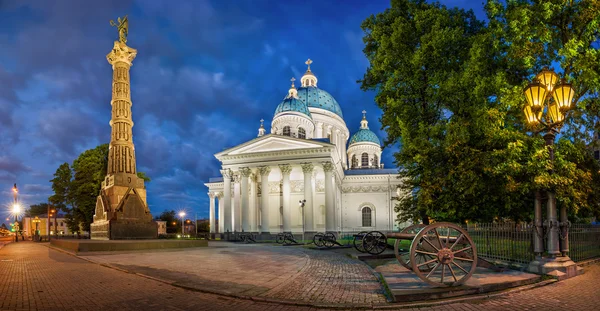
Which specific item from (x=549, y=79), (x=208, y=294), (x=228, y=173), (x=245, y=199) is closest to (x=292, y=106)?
(x=228, y=173)

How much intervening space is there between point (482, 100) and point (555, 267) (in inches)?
246

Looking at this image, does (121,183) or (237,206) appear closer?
(121,183)

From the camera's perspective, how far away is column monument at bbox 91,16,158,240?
1819 cm

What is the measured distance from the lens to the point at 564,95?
8.67 metres

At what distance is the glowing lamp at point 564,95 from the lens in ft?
28.4

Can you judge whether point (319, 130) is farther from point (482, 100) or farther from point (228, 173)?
point (482, 100)

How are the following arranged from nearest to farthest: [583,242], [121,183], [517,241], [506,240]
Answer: [517,241], [506,240], [583,242], [121,183]

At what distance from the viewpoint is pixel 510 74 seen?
46.7 feet

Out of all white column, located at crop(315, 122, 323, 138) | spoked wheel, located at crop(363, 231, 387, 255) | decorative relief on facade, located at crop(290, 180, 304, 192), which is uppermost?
white column, located at crop(315, 122, 323, 138)

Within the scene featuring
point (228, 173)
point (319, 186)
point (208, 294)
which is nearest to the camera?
point (208, 294)

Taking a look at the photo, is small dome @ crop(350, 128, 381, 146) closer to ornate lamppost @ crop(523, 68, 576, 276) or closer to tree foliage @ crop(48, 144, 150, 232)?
tree foliage @ crop(48, 144, 150, 232)

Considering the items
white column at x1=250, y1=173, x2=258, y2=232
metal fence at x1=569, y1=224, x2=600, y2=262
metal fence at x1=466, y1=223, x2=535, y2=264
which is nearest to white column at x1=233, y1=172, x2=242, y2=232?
white column at x1=250, y1=173, x2=258, y2=232

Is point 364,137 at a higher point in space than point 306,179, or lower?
higher

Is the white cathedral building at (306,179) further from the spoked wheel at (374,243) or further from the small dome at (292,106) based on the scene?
the spoked wheel at (374,243)
